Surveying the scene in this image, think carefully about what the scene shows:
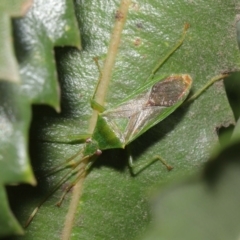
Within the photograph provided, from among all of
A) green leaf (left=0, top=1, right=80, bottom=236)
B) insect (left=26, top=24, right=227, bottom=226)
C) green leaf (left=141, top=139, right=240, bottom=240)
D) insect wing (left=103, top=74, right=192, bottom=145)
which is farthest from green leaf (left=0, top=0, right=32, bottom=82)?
insect wing (left=103, top=74, right=192, bottom=145)

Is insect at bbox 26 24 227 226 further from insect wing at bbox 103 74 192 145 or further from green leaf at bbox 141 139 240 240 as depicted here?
green leaf at bbox 141 139 240 240

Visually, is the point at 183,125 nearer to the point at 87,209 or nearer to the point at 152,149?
the point at 152,149

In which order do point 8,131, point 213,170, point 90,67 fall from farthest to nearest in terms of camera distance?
point 90,67 → point 8,131 → point 213,170

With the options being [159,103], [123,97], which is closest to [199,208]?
[123,97]

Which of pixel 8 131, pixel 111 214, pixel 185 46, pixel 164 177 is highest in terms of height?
pixel 185 46

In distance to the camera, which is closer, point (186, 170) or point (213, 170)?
point (213, 170)

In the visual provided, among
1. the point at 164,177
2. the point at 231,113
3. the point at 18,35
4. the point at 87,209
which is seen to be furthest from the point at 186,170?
the point at 18,35
